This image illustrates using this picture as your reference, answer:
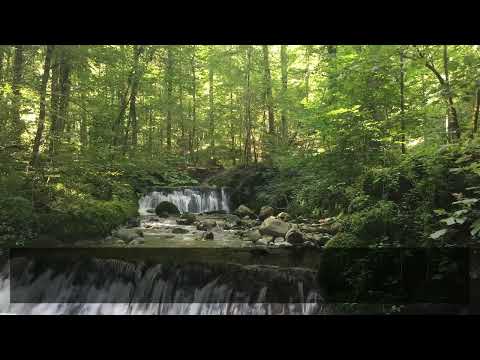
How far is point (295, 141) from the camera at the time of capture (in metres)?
12.8

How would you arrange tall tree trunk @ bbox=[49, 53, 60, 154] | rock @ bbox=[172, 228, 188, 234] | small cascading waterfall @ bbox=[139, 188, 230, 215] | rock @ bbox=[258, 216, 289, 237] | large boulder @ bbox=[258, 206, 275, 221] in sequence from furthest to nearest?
1. small cascading waterfall @ bbox=[139, 188, 230, 215]
2. large boulder @ bbox=[258, 206, 275, 221]
3. rock @ bbox=[172, 228, 188, 234]
4. rock @ bbox=[258, 216, 289, 237]
5. tall tree trunk @ bbox=[49, 53, 60, 154]

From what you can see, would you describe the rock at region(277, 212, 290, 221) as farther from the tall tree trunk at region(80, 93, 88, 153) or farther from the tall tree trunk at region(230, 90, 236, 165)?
the tall tree trunk at region(230, 90, 236, 165)

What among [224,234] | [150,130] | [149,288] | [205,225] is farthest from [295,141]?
[149,288]

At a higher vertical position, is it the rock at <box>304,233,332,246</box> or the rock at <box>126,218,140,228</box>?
the rock at <box>126,218,140,228</box>

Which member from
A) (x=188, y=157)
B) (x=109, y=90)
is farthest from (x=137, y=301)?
(x=188, y=157)

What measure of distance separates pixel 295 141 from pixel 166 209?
5140 millimetres

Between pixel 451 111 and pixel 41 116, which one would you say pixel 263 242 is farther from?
pixel 41 116

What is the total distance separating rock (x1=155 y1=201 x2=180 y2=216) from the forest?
101cm

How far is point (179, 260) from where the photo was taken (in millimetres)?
6699

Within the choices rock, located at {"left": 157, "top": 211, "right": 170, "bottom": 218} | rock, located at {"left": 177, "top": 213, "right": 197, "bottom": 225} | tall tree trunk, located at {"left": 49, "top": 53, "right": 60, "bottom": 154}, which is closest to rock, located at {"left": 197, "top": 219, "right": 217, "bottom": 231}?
rock, located at {"left": 177, "top": 213, "right": 197, "bottom": 225}

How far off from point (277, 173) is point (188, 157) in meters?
5.12

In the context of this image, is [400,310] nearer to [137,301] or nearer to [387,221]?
[387,221]

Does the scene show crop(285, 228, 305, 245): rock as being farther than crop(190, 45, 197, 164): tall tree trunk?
No

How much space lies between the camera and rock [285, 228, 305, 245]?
768cm
